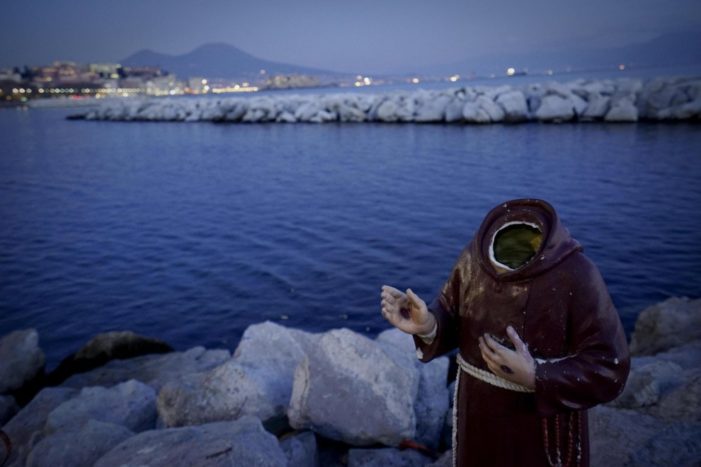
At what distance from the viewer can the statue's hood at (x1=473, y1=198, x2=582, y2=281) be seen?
1947 millimetres

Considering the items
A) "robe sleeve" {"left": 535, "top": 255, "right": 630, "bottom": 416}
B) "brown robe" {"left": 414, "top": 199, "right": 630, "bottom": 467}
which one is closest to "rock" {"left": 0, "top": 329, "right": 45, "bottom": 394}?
"brown robe" {"left": 414, "top": 199, "right": 630, "bottom": 467}

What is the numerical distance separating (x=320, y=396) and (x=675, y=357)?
3.58 m

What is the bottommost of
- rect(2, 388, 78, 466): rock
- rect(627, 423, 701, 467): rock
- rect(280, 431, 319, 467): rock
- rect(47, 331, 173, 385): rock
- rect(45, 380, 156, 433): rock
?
rect(47, 331, 173, 385): rock

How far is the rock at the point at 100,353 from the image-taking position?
7.12 m

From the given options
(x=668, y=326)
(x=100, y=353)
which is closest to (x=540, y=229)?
(x=668, y=326)

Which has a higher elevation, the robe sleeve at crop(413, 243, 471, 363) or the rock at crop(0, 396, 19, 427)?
the robe sleeve at crop(413, 243, 471, 363)

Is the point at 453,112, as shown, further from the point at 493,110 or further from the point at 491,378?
the point at 491,378

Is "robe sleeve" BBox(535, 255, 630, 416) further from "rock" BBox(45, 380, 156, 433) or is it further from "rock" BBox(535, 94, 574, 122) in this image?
"rock" BBox(535, 94, 574, 122)

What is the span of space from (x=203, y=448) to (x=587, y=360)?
249 cm

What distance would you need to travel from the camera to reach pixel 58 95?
138875 mm

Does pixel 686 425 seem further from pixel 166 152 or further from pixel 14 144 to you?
pixel 14 144

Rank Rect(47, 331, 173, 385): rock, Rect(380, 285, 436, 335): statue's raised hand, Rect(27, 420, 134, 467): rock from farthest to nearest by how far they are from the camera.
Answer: Rect(47, 331, 173, 385): rock, Rect(27, 420, 134, 467): rock, Rect(380, 285, 436, 335): statue's raised hand

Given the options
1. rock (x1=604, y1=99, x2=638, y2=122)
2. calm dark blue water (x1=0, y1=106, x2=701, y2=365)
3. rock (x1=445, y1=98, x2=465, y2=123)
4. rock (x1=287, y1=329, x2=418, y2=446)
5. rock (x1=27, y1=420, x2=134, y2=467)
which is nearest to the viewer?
rock (x1=27, y1=420, x2=134, y2=467)

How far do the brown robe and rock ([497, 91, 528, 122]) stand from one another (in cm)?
3145
